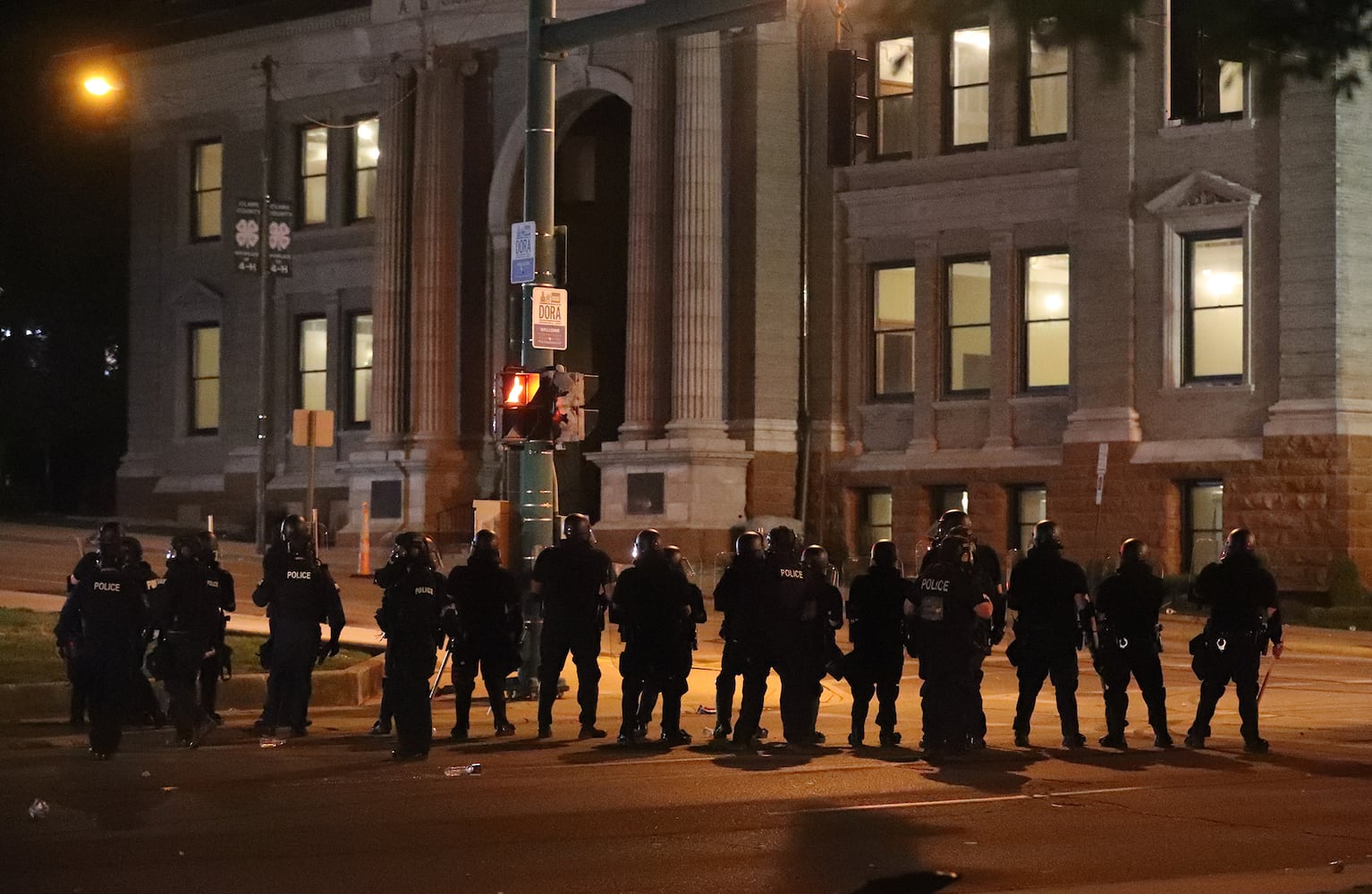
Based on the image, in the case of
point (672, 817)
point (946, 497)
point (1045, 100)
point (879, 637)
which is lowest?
point (672, 817)

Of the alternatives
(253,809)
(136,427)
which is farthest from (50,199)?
(253,809)

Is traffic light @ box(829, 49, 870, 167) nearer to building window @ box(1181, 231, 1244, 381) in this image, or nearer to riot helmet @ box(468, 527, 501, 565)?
riot helmet @ box(468, 527, 501, 565)

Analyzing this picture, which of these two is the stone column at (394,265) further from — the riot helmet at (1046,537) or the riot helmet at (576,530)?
the riot helmet at (1046,537)

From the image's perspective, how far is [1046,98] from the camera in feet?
118

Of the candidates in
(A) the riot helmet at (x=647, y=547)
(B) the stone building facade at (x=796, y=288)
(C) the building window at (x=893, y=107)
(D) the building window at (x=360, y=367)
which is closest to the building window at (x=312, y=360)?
(B) the stone building facade at (x=796, y=288)

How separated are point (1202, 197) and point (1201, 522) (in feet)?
16.8

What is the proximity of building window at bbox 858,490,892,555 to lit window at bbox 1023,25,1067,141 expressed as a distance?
677 cm

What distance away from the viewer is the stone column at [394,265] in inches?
1642

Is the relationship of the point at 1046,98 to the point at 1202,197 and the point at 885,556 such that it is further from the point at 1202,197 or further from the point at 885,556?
the point at 885,556

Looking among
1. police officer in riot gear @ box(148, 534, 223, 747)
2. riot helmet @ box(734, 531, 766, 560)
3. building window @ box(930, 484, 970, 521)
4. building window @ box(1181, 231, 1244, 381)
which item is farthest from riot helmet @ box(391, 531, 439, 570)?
building window @ box(930, 484, 970, 521)

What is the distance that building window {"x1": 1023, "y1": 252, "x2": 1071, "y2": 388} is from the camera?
3594cm

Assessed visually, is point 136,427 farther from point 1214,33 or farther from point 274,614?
point 1214,33

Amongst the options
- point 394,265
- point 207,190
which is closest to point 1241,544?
point 394,265

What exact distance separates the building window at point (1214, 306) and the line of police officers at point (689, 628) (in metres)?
17.8
